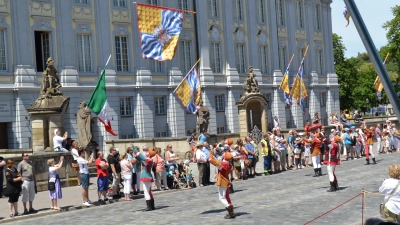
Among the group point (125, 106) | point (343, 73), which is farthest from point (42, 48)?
point (343, 73)

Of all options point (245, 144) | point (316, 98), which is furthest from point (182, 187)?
point (316, 98)

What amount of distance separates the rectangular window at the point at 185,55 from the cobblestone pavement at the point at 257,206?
20.5 meters

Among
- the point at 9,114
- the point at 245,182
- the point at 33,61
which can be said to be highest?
the point at 33,61

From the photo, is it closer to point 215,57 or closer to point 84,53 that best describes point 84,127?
point 84,53

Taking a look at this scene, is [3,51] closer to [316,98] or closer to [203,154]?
[203,154]

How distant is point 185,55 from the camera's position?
4625 centimetres

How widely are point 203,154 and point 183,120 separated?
1943 cm

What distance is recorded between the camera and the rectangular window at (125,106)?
137 ft

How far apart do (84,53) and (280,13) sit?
69.0 feet

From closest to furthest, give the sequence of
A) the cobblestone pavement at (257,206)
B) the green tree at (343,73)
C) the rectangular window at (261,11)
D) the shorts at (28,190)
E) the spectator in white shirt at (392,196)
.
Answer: the spectator in white shirt at (392,196) < the cobblestone pavement at (257,206) < the shorts at (28,190) < the rectangular window at (261,11) < the green tree at (343,73)

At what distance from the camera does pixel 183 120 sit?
148 feet

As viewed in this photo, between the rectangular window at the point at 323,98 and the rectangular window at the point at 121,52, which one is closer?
the rectangular window at the point at 121,52

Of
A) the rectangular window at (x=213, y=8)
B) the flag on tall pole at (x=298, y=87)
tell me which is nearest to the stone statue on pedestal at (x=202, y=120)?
the flag on tall pole at (x=298, y=87)

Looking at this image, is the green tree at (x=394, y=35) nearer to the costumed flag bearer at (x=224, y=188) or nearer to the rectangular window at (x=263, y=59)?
the rectangular window at (x=263, y=59)
